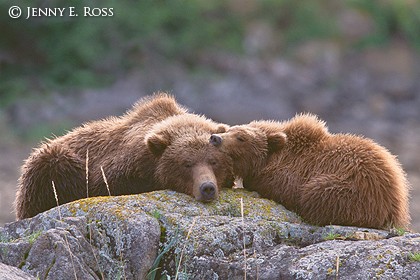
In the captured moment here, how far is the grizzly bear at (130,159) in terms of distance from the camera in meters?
7.91

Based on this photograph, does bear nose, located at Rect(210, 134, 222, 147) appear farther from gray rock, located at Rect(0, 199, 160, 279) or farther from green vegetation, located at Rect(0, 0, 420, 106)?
green vegetation, located at Rect(0, 0, 420, 106)

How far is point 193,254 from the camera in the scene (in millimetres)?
6578

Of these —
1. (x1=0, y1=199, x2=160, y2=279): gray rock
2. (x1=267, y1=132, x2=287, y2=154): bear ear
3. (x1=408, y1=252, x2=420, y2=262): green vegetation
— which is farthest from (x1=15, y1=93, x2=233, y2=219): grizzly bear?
(x1=408, y1=252, x2=420, y2=262): green vegetation

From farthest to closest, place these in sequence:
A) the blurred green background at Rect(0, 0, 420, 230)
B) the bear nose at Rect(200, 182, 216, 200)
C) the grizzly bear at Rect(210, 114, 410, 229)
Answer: the blurred green background at Rect(0, 0, 420, 230)
the grizzly bear at Rect(210, 114, 410, 229)
the bear nose at Rect(200, 182, 216, 200)

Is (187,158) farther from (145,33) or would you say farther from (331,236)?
(145,33)

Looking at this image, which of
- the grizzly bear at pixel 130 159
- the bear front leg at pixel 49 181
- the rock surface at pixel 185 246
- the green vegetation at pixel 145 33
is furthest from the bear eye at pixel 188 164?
the green vegetation at pixel 145 33

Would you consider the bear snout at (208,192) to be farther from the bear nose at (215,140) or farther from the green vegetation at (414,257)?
the green vegetation at (414,257)

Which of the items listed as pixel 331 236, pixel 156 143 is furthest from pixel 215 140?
pixel 331 236

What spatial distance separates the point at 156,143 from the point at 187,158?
29 centimetres

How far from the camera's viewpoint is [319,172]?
301 inches

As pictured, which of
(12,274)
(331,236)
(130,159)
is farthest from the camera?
(130,159)

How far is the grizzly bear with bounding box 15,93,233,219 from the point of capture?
7.91m

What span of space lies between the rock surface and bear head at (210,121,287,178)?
2.82 feet

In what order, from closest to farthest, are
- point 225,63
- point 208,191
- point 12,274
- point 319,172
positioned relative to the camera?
point 12,274
point 208,191
point 319,172
point 225,63
